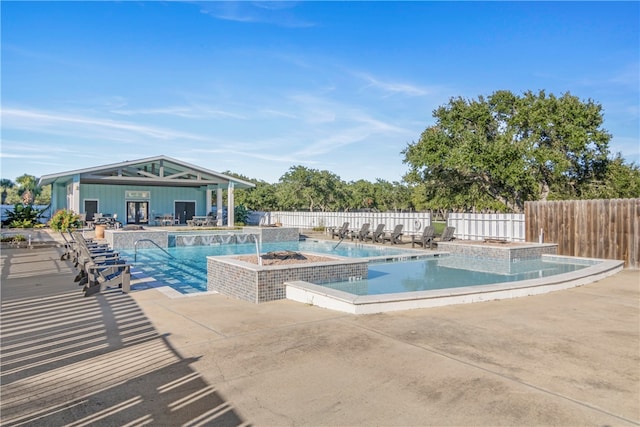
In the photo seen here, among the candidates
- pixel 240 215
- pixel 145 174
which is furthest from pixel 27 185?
pixel 145 174

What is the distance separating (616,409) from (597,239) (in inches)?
441

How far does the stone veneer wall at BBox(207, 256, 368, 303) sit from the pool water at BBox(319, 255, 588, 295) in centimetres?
24

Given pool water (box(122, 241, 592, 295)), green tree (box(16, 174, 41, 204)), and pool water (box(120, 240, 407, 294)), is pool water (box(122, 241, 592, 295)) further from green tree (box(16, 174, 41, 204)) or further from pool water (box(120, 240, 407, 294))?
green tree (box(16, 174, 41, 204))

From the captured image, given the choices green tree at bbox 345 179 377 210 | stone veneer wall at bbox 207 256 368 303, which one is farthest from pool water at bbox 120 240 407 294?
green tree at bbox 345 179 377 210

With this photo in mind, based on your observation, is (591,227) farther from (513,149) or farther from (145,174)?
(145,174)

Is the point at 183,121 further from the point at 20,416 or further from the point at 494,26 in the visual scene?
the point at 20,416

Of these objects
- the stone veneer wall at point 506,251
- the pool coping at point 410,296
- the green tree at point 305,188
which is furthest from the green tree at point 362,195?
the pool coping at point 410,296

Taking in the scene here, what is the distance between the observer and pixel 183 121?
2455 centimetres

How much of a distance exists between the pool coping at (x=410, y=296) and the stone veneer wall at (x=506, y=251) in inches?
189

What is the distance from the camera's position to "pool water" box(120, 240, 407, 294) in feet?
32.0

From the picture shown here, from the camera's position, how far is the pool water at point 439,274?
8281 mm

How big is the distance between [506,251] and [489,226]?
610cm

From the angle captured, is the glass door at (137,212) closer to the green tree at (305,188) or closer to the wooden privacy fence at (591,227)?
the green tree at (305,188)

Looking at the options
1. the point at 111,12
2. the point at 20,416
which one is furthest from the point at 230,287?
the point at 111,12
